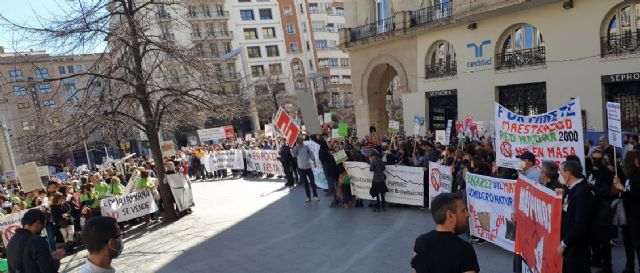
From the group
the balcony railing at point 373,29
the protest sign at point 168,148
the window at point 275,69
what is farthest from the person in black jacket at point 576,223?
the window at point 275,69

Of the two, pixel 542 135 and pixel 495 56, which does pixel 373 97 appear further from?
pixel 542 135

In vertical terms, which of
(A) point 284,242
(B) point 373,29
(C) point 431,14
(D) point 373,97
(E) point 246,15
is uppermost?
(E) point 246,15

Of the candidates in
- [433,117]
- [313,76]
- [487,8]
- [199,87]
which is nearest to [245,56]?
[313,76]

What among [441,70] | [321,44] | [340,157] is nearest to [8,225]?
[340,157]

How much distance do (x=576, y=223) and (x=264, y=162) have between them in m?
15.6

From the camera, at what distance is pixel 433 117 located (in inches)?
875

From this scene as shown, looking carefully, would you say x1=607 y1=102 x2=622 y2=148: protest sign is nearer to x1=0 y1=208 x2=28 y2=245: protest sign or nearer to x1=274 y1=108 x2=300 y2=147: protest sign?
x1=274 y1=108 x2=300 y2=147: protest sign

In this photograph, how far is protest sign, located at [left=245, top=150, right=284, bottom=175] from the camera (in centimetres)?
1794

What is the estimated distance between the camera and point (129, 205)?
38.0ft

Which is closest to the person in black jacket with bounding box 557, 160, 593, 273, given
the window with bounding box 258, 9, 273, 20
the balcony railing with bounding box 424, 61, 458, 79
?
the balcony railing with bounding box 424, 61, 458, 79

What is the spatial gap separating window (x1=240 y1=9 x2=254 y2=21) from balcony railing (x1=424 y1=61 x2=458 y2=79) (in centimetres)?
4263

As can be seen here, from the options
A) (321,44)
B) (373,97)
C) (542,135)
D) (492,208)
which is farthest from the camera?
(321,44)

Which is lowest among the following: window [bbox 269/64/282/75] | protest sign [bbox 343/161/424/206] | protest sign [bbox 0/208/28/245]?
protest sign [bbox 343/161/424/206]

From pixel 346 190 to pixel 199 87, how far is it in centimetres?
506
